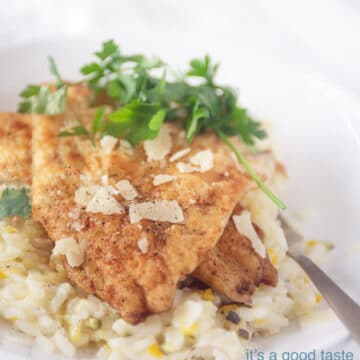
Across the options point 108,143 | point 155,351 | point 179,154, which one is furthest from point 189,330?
point 108,143

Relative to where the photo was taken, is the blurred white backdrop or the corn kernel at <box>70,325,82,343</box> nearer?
the corn kernel at <box>70,325,82,343</box>

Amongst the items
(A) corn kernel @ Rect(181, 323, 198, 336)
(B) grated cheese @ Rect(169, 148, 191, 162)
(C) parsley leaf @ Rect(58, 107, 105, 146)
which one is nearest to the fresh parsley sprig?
(C) parsley leaf @ Rect(58, 107, 105, 146)

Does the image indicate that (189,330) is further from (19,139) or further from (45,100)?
(45,100)

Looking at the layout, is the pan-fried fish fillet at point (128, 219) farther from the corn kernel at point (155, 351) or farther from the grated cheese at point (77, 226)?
the corn kernel at point (155, 351)

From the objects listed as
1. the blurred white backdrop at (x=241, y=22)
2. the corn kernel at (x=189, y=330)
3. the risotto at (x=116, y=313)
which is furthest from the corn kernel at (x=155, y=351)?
the blurred white backdrop at (x=241, y=22)

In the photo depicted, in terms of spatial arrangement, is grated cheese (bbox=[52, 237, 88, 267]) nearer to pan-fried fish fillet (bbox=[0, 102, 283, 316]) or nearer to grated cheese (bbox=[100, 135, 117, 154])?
pan-fried fish fillet (bbox=[0, 102, 283, 316])

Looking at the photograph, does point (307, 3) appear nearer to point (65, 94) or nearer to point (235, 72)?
point (235, 72)

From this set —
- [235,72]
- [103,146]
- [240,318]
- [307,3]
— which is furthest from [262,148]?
[307,3]
